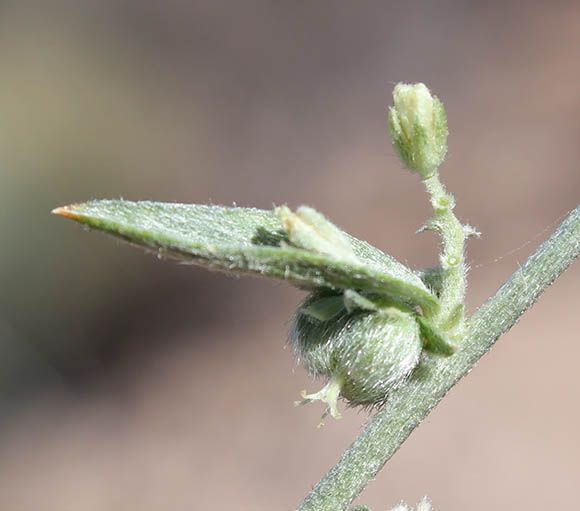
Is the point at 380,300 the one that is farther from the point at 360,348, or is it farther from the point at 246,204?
the point at 246,204

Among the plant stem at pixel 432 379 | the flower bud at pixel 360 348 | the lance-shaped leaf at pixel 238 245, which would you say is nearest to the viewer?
the lance-shaped leaf at pixel 238 245

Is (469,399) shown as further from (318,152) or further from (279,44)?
(279,44)

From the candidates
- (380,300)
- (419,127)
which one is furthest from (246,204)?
(380,300)

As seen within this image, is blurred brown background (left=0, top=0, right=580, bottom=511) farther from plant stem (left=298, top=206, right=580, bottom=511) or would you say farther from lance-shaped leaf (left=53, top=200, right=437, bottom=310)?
lance-shaped leaf (left=53, top=200, right=437, bottom=310)

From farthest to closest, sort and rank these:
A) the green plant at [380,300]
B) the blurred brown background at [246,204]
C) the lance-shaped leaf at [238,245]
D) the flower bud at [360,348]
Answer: the blurred brown background at [246,204]
the flower bud at [360,348]
the green plant at [380,300]
the lance-shaped leaf at [238,245]

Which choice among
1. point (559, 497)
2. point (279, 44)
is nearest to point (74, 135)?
point (279, 44)

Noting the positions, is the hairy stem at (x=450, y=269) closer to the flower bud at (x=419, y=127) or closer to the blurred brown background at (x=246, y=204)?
the flower bud at (x=419, y=127)

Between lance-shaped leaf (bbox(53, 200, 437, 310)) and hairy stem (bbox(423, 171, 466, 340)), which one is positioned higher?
lance-shaped leaf (bbox(53, 200, 437, 310))

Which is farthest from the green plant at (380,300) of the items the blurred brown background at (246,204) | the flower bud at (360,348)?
the blurred brown background at (246,204)

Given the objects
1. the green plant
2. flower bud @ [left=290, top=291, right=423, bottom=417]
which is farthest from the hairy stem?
flower bud @ [left=290, top=291, right=423, bottom=417]

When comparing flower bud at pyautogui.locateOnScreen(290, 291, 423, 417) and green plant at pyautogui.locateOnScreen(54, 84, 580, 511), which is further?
flower bud at pyautogui.locateOnScreen(290, 291, 423, 417)
